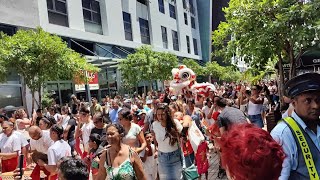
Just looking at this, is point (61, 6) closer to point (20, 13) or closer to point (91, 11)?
point (91, 11)

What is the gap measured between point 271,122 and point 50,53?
26.6 feet

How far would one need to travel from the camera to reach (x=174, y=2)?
41.7 metres

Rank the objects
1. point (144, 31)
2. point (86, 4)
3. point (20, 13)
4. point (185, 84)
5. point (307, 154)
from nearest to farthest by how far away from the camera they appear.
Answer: point (307, 154) → point (185, 84) → point (20, 13) → point (86, 4) → point (144, 31)

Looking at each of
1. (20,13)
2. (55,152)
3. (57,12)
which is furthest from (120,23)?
(55,152)

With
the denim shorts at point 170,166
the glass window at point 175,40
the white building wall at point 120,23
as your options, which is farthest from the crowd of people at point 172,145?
the glass window at point 175,40

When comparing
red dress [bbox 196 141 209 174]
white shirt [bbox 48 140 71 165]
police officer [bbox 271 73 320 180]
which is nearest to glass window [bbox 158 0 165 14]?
red dress [bbox 196 141 209 174]

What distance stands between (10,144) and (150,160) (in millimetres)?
2507

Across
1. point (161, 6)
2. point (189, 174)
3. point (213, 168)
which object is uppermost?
point (161, 6)

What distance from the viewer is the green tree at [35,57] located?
42.1ft

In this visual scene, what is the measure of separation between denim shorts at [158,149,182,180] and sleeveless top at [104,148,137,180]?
1721mm

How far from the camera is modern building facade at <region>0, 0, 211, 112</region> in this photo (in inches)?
747

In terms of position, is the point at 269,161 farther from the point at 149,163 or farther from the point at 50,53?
the point at 50,53

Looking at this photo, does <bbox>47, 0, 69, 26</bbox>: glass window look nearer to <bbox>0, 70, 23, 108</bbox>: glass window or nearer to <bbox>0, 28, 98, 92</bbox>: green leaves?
<bbox>0, 70, 23, 108</bbox>: glass window

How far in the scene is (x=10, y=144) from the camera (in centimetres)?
658
